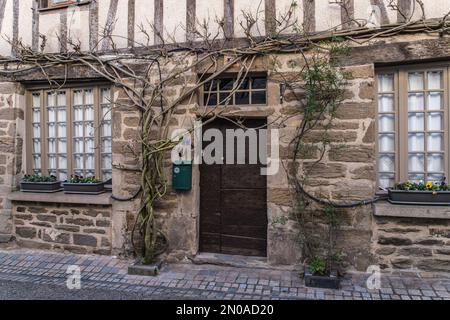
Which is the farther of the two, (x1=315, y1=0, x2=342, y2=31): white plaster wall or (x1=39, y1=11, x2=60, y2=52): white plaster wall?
(x1=39, y1=11, x2=60, y2=52): white plaster wall

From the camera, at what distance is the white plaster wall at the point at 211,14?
3.95m

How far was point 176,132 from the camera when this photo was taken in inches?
160

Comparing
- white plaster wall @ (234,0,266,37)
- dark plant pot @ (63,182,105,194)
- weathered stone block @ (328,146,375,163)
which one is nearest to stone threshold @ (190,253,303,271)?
weathered stone block @ (328,146,375,163)

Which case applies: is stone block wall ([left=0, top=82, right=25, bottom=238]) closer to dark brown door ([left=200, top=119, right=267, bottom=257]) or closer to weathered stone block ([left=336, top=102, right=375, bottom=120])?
dark brown door ([left=200, top=119, right=267, bottom=257])

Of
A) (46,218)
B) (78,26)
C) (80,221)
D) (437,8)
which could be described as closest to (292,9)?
(437,8)

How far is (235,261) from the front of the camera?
397 centimetres

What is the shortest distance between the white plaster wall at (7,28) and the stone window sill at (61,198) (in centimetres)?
209

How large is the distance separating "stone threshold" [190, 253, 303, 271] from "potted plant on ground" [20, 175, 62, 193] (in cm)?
224

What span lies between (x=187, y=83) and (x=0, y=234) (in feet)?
11.5

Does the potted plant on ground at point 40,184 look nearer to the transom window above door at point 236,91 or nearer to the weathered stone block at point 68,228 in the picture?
the weathered stone block at point 68,228

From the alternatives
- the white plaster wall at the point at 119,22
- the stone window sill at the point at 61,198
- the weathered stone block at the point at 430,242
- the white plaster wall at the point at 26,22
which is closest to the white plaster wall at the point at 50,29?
the white plaster wall at the point at 26,22

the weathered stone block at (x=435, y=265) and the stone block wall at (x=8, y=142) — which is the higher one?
the stone block wall at (x=8, y=142)

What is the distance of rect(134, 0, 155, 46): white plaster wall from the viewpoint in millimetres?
4145

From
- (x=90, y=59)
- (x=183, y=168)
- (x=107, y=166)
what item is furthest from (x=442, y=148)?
(x=90, y=59)
